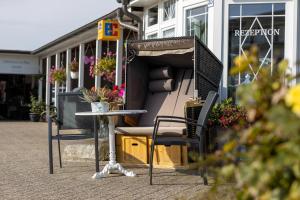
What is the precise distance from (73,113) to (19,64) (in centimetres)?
1837

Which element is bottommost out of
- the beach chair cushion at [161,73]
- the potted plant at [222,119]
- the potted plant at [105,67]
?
the potted plant at [222,119]

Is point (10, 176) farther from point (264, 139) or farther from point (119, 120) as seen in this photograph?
point (264, 139)

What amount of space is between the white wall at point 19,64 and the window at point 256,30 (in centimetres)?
1749

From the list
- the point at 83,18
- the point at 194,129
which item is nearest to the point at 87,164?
the point at 194,129

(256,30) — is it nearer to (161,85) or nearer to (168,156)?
(161,85)

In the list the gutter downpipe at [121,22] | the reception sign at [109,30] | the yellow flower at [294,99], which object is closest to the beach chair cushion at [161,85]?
the gutter downpipe at [121,22]

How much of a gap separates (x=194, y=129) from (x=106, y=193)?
5.13 feet

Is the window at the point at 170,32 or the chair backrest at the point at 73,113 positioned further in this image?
the window at the point at 170,32

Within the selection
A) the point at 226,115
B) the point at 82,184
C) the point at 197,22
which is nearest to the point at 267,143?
the point at 82,184

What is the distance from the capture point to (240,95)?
1.45m

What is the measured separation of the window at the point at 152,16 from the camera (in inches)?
444

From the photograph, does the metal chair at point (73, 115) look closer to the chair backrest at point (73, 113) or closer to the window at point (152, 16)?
the chair backrest at point (73, 113)

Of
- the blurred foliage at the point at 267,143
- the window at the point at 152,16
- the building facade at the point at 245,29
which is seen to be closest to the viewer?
the blurred foliage at the point at 267,143

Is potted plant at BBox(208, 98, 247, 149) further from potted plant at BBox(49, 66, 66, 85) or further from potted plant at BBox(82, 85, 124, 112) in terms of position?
potted plant at BBox(49, 66, 66, 85)
